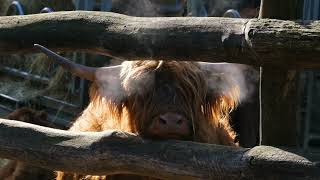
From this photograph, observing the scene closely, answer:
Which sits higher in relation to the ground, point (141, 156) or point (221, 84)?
point (221, 84)

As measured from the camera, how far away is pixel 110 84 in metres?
3.04

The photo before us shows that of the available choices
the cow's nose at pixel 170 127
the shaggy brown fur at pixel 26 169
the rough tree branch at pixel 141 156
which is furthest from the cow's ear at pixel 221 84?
the shaggy brown fur at pixel 26 169

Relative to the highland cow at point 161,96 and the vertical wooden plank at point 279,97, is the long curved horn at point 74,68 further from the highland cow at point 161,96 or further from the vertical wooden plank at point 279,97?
the vertical wooden plank at point 279,97

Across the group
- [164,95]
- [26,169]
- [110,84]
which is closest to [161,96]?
[164,95]

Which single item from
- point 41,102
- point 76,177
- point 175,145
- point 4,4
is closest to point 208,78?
point 175,145

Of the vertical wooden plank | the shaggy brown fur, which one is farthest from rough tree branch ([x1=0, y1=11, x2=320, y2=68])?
the shaggy brown fur

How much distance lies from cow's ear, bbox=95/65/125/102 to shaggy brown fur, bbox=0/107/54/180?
2.33 meters

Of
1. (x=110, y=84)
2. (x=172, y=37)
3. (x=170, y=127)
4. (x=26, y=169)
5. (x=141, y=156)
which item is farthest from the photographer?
(x=26, y=169)

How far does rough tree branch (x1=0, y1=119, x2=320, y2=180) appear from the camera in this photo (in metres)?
2.10

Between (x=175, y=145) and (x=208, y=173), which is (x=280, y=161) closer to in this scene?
(x=208, y=173)

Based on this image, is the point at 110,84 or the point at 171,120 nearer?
the point at 171,120

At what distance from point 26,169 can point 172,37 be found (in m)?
3.45

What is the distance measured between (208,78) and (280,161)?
3.54 feet

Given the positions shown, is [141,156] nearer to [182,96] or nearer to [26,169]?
[182,96]
